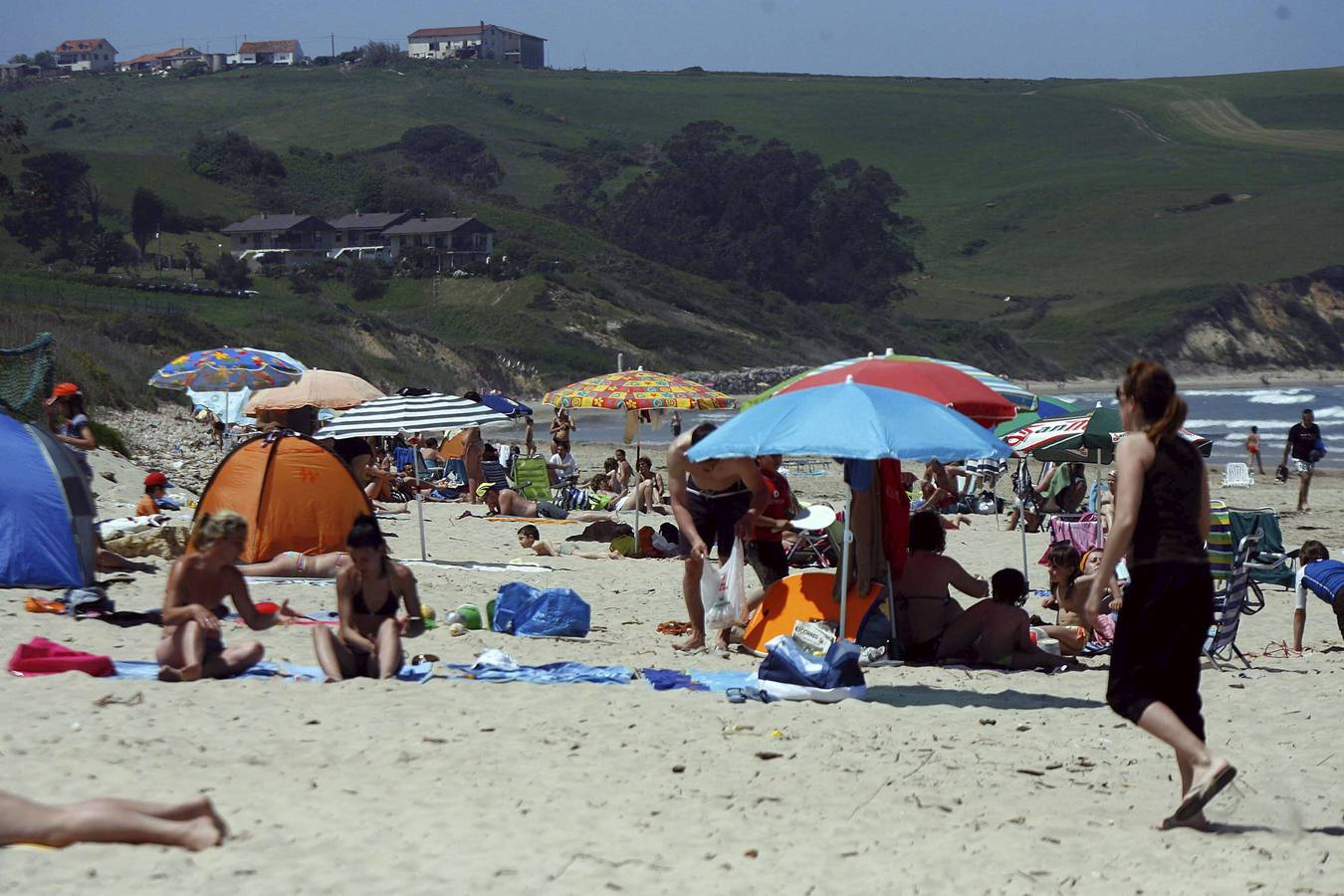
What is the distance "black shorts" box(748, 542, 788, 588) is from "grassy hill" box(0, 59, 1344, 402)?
42.3 metres

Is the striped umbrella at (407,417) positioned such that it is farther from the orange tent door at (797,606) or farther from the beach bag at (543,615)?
the orange tent door at (797,606)

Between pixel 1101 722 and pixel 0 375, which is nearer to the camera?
pixel 1101 722

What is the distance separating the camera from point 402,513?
1562 cm

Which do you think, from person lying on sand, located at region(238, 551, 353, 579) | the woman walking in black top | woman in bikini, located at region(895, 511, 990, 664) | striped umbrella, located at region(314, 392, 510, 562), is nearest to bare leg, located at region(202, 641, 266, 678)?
woman in bikini, located at region(895, 511, 990, 664)

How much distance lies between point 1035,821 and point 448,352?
5309 cm

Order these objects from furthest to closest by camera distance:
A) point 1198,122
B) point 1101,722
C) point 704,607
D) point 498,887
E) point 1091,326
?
point 1198,122
point 1091,326
point 704,607
point 1101,722
point 498,887

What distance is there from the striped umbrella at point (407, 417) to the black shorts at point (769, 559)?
10.6 ft

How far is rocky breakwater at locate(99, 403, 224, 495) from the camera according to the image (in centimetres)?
1961

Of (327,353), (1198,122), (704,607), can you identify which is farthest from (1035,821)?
(1198,122)

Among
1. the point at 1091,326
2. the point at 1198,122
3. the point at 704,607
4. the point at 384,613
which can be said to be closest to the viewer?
the point at 384,613

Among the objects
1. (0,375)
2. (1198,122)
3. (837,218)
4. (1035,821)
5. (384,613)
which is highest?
(1198,122)

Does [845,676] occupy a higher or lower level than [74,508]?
lower

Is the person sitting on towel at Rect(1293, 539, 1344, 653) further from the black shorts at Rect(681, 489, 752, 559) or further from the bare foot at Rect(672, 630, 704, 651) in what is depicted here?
the bare foot at Rect(672, 630, 704, 651)

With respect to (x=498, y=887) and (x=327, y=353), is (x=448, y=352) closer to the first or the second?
(x=327, y=353)
